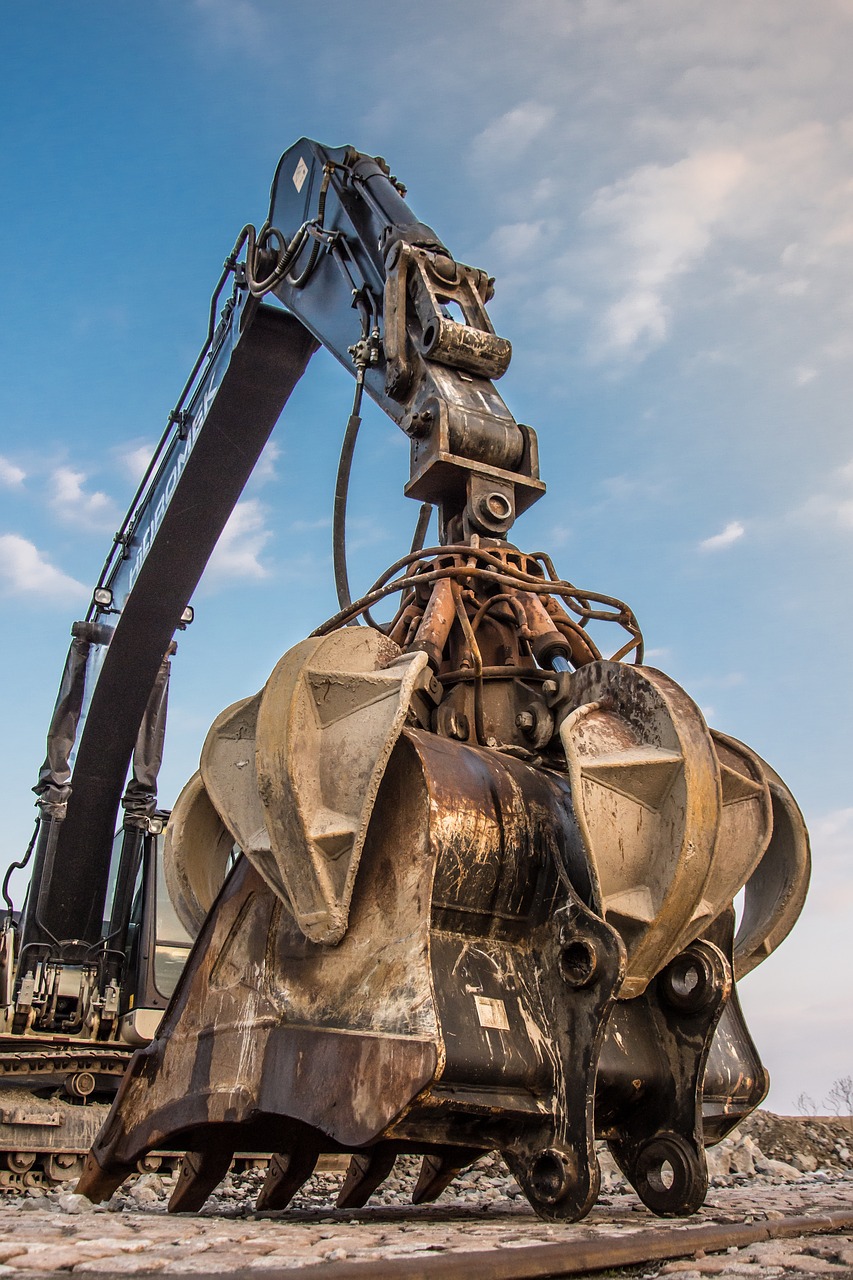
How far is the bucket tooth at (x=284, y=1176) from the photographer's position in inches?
111

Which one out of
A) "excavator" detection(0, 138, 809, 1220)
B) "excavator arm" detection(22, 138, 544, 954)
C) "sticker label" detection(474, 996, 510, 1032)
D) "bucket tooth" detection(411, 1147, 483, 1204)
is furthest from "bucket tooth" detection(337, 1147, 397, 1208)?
"excavator arm" detection(22, 138, 544, 954)

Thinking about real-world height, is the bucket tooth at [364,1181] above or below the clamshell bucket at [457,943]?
below

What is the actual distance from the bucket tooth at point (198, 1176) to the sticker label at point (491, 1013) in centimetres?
87

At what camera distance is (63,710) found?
7.04 metres

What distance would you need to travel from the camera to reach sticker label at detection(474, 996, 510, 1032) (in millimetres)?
2207

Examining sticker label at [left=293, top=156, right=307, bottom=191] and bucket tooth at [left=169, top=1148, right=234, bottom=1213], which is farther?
sticker label at [left=293, top=156, right=307, bottom=191]

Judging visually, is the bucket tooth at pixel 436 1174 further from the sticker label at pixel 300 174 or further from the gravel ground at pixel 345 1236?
the sticker label at pixel 300 174

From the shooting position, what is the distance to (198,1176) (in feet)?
8.97

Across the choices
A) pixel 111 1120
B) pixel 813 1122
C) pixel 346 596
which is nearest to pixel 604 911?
pixel 111 1120

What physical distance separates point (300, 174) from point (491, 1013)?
4.26 metres

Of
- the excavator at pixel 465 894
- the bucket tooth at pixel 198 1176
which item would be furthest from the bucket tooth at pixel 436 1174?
the bucket tooth at pixel 198 1176

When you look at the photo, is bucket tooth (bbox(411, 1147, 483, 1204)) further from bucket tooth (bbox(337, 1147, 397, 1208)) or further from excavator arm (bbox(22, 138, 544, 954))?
excavator arm (bbox(22, 138, 544, 954))

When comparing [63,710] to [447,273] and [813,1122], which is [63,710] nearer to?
[447,273]

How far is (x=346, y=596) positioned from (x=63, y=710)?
3879 mm
